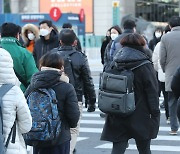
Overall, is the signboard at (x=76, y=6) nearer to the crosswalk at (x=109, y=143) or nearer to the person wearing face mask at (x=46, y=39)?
the crosswalk at (x=109, y=143)

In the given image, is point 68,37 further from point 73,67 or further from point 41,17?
point 41,17

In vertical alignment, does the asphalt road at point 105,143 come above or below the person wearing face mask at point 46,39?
below

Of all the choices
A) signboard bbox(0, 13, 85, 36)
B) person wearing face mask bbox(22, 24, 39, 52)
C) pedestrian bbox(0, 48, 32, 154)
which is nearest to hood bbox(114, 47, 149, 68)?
pedestrian bbox(0, 48, 32, 154)

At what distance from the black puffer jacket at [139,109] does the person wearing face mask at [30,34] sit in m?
4.70

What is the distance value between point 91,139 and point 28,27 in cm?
240

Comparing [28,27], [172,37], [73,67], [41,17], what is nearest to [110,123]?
[73,67]

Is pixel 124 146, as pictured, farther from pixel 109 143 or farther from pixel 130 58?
pixel 109 143

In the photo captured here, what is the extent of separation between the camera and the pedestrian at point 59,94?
19.4ft

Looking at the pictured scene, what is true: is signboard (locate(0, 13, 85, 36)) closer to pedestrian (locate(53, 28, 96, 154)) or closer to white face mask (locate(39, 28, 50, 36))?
white face mask (locate(39, 28, 50, 36))

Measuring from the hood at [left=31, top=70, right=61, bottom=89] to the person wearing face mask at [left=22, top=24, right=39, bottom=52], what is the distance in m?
5.70

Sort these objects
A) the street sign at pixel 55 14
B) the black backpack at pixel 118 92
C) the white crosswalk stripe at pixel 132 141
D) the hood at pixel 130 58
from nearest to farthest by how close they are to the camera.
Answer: the black backpack at pixel 118 92 < the hood at pixel 130 58 < the white crosswalk stripe at pixel 132 141 < the street sign at pixel 55 14

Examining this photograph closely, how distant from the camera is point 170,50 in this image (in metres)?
10.4

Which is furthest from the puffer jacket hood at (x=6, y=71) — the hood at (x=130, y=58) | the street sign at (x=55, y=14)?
the street sign at (x=55, y=14)

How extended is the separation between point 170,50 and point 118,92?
366 cm
